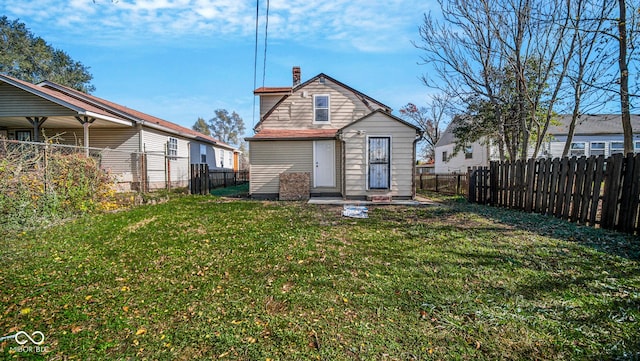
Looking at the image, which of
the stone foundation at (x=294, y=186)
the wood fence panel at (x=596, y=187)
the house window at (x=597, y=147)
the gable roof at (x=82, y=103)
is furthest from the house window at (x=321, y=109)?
the house window at (x=597, y=147)

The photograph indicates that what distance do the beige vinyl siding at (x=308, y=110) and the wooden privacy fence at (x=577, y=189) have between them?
20.6ft

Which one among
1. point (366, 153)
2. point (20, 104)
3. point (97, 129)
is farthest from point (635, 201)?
point (20, 104)

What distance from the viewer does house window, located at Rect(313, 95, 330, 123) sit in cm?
1283

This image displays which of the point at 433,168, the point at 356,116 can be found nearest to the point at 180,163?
the point at 356,116

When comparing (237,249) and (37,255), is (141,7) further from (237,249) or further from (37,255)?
(237,249)

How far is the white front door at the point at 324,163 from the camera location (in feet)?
38.1

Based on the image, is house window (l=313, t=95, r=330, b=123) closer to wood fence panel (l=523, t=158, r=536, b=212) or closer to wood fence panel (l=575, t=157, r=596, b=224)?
wood fence panel (l=523, t=158, r=536, b=212)

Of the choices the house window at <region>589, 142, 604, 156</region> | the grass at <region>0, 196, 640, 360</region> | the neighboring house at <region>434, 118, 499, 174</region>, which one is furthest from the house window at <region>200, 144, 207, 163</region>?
the house window at <region>589, 142, 604, 156</region>

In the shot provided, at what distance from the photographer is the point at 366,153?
33.3ft

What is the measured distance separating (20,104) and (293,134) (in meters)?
10.7

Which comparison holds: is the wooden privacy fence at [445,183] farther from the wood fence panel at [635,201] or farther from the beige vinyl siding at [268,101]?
the beige vinyl siding at [268,101]

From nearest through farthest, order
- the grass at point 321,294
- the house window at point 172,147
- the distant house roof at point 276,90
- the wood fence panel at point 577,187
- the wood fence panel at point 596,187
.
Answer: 1. the grass at point 321,294
2. the wood fence panel at point 596,187
3. the wood fence panel at point 577,187
4. the distant house roof at point 276,90
5. the house window at point 172,147

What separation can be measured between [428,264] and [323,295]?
1616 millimetres

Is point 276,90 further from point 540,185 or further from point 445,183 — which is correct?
point 540,185
